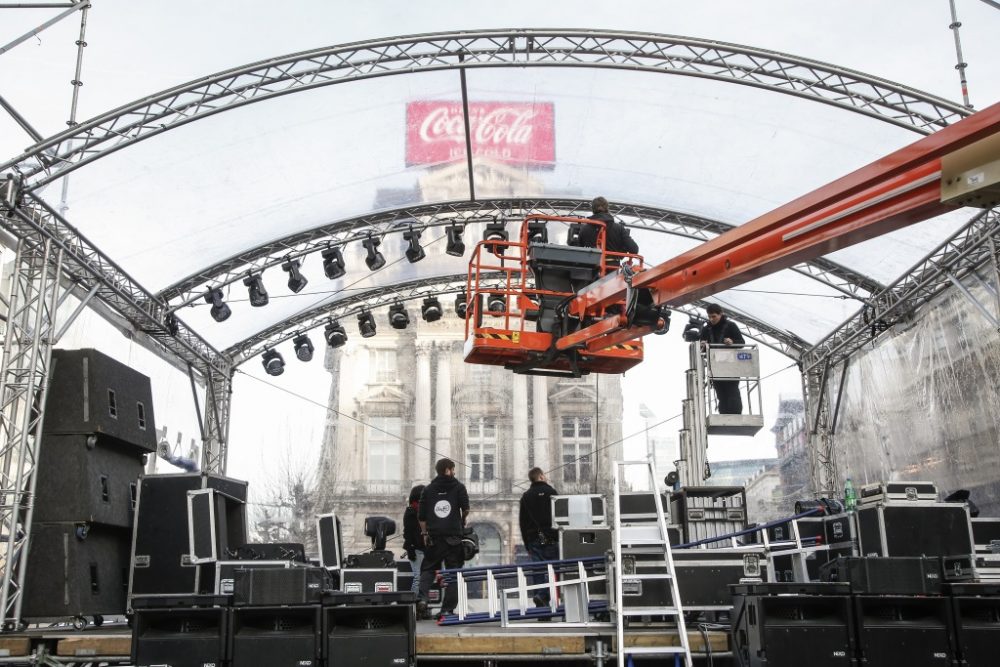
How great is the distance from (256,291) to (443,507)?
6135 millimetres

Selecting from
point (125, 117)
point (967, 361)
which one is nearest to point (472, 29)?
point (125, 117)

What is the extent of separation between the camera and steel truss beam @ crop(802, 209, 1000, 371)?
11648mm

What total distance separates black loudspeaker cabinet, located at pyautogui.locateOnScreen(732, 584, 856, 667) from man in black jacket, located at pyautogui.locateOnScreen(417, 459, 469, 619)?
4.38 meters

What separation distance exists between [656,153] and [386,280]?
5.93 m

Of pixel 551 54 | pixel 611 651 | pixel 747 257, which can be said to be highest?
pixel 551 54

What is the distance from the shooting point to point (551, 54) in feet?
37.8

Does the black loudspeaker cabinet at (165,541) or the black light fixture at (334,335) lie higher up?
the black light fixture at (334,335)

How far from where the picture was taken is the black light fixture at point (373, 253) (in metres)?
14.5

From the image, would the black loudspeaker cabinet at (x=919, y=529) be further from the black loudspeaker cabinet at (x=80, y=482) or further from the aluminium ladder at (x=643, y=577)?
the black loudspeaker cabinet at (x=80, y=482)

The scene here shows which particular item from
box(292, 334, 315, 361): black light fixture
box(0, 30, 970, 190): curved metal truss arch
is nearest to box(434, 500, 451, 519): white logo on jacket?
box(0, 30, 970, 190): curved metal truss arch

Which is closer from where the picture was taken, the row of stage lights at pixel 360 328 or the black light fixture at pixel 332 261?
the black light fixture at pixel 332 261

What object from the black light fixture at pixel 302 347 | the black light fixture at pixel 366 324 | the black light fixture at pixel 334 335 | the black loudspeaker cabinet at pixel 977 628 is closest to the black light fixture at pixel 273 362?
the black light fixture at pixel 302 347

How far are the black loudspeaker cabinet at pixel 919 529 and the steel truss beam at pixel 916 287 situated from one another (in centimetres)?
405

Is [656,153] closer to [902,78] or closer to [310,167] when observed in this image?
[902,78]
